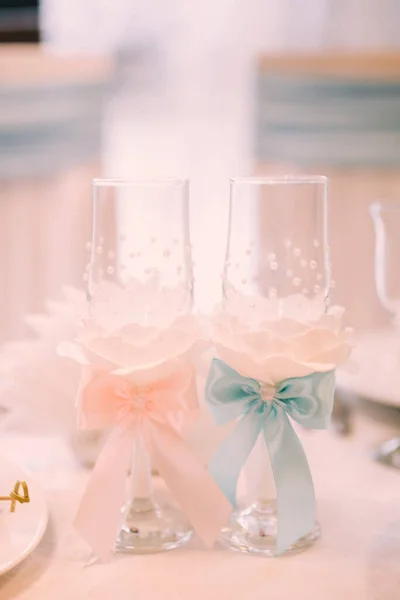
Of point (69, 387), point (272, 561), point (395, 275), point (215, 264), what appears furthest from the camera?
point (215, 264)

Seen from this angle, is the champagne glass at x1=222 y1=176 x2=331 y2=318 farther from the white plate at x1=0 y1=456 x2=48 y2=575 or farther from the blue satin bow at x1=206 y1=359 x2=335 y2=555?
the white plate at x1=0 y1=456 x2=48 y2=575

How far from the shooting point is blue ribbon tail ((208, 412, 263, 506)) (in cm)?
71

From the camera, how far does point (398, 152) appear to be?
7.41ft

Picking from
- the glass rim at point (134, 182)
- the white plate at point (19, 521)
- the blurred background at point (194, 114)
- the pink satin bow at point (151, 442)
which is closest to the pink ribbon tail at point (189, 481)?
the pink satin bow at point (151, 442)

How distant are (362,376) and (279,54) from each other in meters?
1.52

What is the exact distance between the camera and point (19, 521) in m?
0.67

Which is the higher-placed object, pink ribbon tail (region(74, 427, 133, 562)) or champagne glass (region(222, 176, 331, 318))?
champagne glass (region(222, 176, 331, 318))

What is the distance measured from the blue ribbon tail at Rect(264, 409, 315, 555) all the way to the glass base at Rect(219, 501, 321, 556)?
0.05 ft

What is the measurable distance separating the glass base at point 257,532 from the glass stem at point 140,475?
0.27ft

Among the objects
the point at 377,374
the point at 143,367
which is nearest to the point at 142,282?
the point at 143,367

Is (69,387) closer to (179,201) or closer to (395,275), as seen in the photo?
(179,201)

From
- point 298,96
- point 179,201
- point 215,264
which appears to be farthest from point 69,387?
point 215,264

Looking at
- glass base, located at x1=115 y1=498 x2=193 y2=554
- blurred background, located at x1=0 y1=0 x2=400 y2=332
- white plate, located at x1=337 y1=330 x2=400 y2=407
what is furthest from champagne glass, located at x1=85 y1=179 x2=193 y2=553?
blurred background, located at x1=0 y1=0 x2=400 y2=332

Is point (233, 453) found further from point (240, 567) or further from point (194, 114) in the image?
point (194, 114)
